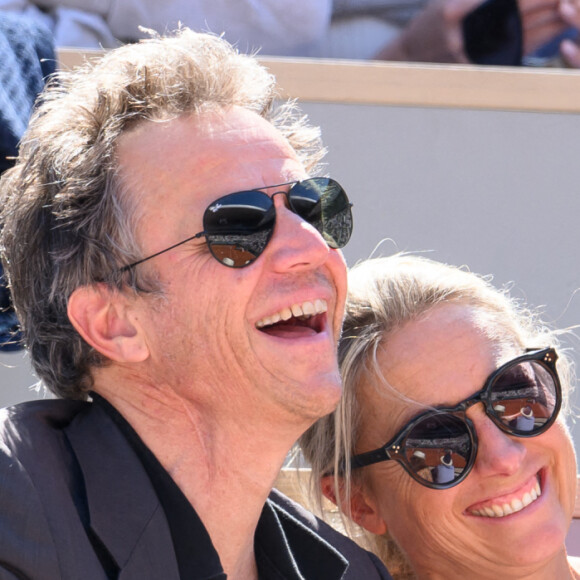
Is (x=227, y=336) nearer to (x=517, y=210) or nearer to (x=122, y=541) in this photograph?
(x=122, y=541)

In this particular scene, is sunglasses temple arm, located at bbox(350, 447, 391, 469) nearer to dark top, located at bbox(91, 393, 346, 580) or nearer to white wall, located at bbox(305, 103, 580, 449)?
dark top, located at bbox(91, 393, 346, 580)

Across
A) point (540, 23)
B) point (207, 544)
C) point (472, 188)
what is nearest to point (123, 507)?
point (207, 544)

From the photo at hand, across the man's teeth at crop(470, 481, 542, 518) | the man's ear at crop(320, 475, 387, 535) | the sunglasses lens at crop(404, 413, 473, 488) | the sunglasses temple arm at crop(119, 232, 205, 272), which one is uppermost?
the sunglasses temple arm at crop(119, 232, 205, 272)

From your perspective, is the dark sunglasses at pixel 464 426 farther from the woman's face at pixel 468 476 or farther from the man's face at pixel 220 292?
the man's face at pixel 220 292

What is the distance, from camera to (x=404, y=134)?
392 centimetres

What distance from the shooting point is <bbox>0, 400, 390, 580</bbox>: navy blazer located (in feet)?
5.85

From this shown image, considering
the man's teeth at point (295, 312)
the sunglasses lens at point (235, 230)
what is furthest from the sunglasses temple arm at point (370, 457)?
the sunglasses lens at point (235, 230)

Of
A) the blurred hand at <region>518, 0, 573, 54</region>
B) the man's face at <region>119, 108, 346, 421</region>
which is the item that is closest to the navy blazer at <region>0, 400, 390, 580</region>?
the man's face at <region>119, 108, 346, 421</region>

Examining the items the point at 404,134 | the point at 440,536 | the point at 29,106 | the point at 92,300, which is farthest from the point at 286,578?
the point at 404,134

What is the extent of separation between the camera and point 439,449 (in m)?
2.44

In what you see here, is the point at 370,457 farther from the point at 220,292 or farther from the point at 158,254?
the point at 158,254

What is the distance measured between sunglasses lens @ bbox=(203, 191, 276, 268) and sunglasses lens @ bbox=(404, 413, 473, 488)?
68 centimetres

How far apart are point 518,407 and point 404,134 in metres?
1.73

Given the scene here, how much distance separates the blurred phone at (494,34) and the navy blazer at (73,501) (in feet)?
8.30
